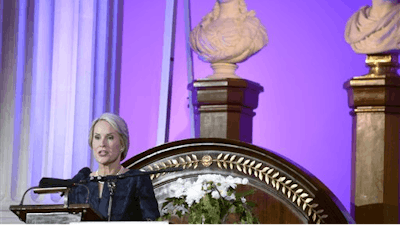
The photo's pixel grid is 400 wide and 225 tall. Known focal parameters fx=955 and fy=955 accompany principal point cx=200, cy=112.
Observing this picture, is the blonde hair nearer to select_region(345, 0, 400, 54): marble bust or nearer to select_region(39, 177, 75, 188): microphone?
select_region(39, 177, 75, 188): microphone

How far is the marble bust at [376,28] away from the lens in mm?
4496

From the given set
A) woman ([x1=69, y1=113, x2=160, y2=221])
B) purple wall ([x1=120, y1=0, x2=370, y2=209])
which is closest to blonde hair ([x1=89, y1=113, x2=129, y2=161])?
woman ([x1=69, y1=113, x2=160, y2=221])

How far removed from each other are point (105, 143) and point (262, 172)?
Result: 0.83m

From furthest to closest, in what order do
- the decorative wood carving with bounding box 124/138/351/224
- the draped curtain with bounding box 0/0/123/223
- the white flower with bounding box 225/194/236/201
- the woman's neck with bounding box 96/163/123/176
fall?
the draped curtain with bounding box 0/0/123/223
the decorative wood carving with bounding box 124/138/351/224
the woman's neck with bounding box 96/163/123/176
the white flower with bounding box 225/194/236/201

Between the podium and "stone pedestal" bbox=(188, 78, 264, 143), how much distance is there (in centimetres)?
159

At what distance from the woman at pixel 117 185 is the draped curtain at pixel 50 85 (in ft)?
5.00

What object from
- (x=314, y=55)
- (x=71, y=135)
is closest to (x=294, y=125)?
(x=314, y=55)

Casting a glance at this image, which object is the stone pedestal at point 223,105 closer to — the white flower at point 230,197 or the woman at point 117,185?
the woman at point 117,185

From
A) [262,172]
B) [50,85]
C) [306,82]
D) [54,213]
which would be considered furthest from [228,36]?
[54,213]

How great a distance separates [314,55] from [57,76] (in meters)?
1.53

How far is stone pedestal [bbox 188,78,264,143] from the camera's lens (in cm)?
478

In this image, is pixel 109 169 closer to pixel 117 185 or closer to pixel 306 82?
pixel 117 185

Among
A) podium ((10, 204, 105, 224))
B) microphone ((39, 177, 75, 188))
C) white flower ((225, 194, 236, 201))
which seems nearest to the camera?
podium ((10, 204, 105, 224))

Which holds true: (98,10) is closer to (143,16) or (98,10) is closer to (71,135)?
(143,16)
